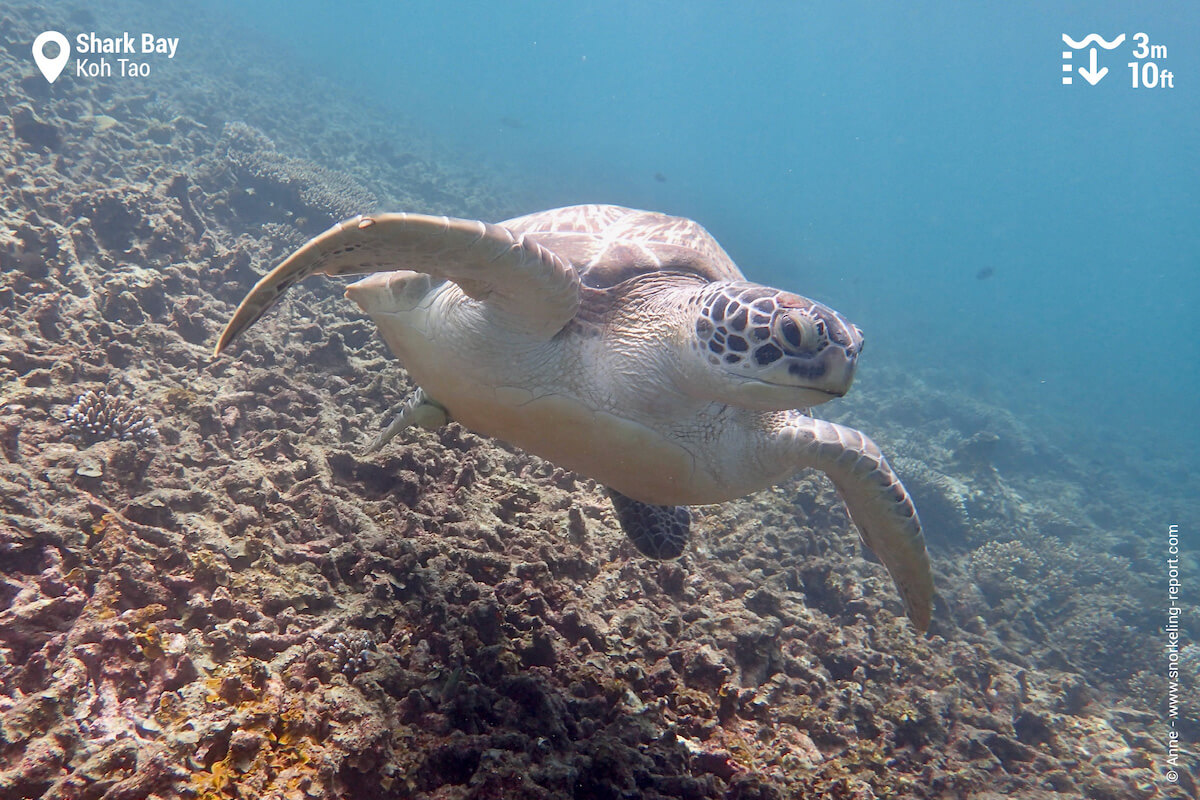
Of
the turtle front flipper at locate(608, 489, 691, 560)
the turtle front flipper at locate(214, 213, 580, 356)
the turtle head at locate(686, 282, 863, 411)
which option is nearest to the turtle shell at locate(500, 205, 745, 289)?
the turtle front flipper at locate(214, 213, 580, 356)

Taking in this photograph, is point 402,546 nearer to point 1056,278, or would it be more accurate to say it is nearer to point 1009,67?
point 1056,278

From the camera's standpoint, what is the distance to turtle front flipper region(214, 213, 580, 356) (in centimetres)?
203

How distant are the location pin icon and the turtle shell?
1110 cm

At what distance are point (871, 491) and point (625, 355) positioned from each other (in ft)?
4.81

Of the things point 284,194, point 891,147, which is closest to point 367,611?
point 284,194

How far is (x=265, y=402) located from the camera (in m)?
3.90

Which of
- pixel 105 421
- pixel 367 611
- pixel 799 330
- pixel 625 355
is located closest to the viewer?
pixel 799 330

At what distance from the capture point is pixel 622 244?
298 cm

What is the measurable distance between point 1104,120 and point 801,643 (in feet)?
399

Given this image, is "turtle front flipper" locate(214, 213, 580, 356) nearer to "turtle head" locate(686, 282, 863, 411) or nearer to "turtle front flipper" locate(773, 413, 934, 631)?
"turtle head" locate(686, 282, 863, 411)

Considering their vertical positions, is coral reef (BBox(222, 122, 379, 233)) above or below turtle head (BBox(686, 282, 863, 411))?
above

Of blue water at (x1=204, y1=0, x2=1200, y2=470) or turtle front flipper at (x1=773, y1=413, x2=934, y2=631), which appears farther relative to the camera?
blue water at (x1=204, y1=0, x2=1200, y2=470)

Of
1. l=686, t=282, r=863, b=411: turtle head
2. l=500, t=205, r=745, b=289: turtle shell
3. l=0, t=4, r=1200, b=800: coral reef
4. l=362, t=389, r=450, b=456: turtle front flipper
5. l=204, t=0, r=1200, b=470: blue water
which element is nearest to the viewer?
l=0, t=4, r=1200, b=800: coral reef

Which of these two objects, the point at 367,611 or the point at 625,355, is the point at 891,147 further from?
the point at 367,611
